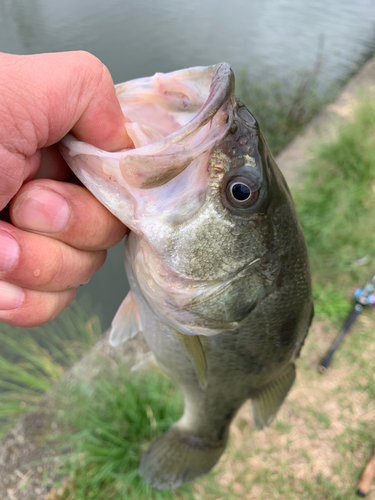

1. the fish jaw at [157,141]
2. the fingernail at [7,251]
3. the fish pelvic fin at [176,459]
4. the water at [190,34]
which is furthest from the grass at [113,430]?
the water at [190,34]

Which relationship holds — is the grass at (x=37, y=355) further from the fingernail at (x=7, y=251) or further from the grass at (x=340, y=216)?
the grass at (x=340, y=216)

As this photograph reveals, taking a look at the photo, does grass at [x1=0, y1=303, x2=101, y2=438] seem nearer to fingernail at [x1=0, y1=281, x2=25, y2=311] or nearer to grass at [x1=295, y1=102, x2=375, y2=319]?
fingernail at [x1=0, y1=281, x2=25, y2=311]

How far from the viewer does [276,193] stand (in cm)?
111

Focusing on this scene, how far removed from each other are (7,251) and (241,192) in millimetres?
711

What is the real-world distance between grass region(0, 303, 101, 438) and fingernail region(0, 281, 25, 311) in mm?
1847

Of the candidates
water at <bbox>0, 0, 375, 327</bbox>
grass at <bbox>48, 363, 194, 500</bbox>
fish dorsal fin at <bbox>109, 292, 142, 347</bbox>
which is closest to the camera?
fish dorsal fin at <bbox>109, 292, 142, 347</bbox>

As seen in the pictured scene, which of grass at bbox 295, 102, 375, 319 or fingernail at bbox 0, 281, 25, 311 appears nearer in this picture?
fingernail at bbox 0, 281, 25, 311

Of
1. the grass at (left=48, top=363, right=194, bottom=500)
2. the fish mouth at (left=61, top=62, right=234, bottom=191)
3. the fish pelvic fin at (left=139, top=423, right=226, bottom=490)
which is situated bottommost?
the grass at (left=48, top=363, right=194, bottom=500)

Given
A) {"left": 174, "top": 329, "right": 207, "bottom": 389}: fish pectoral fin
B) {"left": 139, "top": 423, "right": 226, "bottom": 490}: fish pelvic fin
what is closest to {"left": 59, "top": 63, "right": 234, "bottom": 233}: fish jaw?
{"left": 174, "top": 329, "right": 207, "bottom": 389}: fish pectoral fin

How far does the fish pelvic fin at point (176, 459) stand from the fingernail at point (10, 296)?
4.16 feet

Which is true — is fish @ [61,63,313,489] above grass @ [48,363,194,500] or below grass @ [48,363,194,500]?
above

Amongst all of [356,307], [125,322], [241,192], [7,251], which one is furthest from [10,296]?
[356,307]

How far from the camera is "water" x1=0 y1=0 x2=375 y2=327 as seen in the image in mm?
6398

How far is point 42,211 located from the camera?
98 cm
